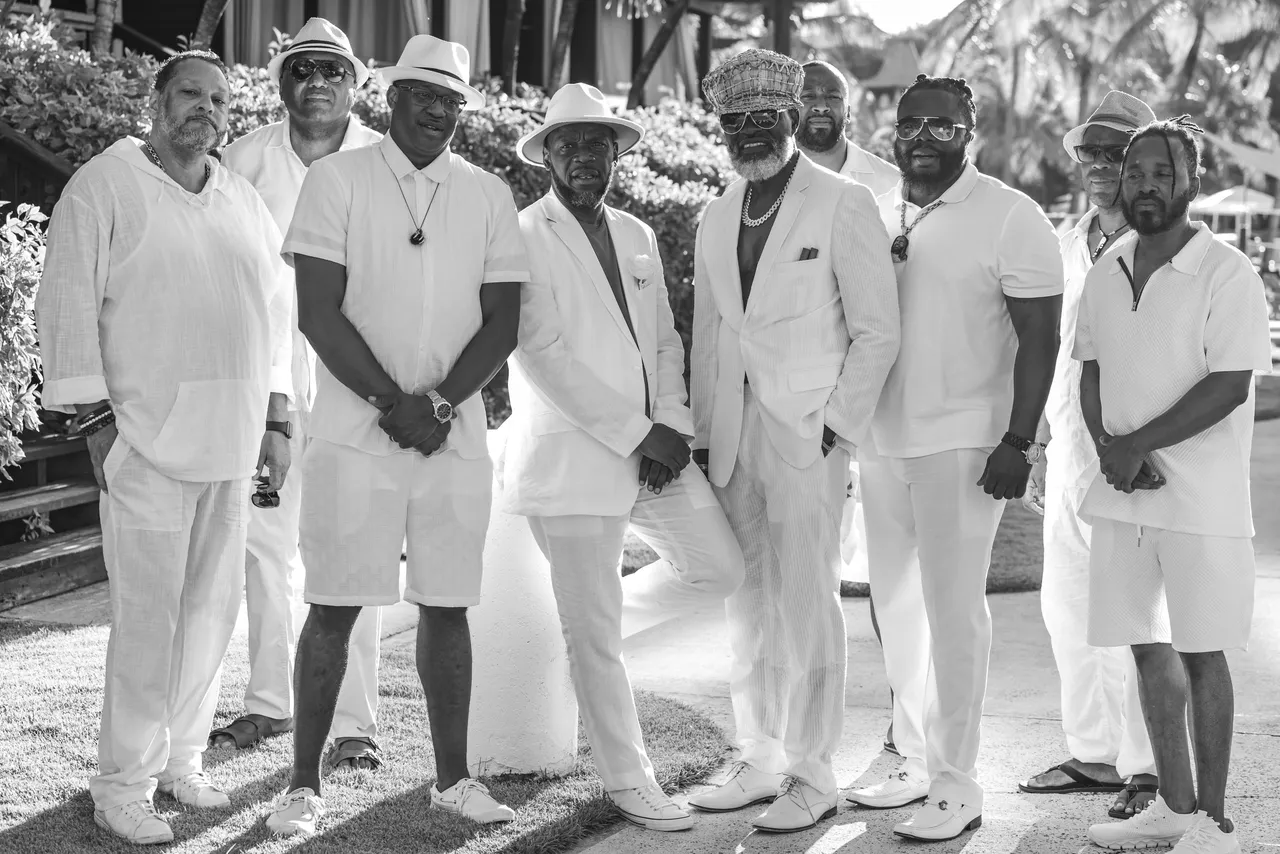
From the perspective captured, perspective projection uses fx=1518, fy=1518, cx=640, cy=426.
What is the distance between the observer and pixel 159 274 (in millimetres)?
4668

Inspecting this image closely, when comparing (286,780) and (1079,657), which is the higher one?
(1079,657)

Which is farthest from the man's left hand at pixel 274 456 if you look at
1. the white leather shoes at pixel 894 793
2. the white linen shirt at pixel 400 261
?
the white leather shoes at pixel 894 793

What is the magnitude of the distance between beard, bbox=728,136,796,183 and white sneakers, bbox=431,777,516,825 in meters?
2.14

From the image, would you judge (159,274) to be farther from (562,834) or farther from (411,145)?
(562,834)

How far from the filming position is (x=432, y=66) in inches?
182

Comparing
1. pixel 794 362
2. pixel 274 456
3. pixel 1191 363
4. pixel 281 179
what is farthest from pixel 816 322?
pixel 281 179

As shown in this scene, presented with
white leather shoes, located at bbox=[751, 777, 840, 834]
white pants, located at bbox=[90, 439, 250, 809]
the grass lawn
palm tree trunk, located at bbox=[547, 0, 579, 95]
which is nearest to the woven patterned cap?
white pants, located at bbox=[90, 439, 250, 809]

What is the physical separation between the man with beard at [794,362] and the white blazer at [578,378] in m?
0.28

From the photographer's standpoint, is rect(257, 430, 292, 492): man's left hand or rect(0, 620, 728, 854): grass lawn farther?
rect(257, 430, 292, 492): man's left hand

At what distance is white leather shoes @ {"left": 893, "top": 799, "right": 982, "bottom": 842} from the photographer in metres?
4.63

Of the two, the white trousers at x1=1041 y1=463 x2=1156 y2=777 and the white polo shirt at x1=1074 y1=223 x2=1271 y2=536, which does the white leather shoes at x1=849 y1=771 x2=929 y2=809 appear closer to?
the white trousers at x1=1041 y1=463 x2=1156 y2=777

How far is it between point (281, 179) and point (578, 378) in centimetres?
164

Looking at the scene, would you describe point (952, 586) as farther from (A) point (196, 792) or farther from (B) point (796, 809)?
(A) point (196, 792)

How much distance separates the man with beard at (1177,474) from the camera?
4387mm
